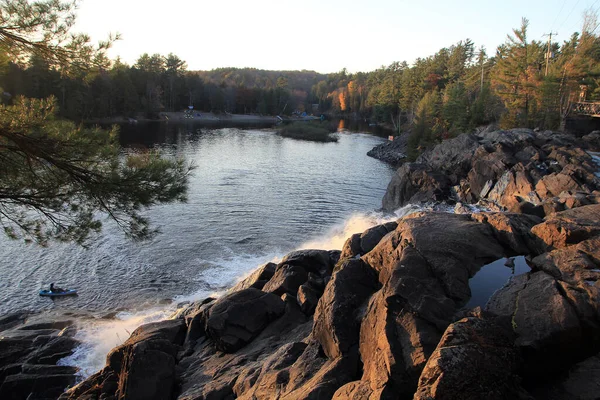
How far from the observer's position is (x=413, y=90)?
271ft

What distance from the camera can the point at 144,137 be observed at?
6228cm

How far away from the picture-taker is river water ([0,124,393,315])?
Result: 17.6m

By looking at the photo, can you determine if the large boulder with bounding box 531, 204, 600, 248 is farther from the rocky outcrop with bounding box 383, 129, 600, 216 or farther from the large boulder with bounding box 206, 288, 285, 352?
Result: the large boulder with bounding box 206, 288, 285, 352

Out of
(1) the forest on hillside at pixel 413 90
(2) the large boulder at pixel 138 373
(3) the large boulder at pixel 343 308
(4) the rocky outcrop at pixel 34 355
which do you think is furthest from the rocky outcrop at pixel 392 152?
(2) the large boulder at pixel 138 373

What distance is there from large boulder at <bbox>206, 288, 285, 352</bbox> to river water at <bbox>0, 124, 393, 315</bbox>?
455cm

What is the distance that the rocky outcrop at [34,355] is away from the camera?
11.2m

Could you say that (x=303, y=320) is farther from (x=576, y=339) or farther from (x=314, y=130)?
(x=314, y=130)

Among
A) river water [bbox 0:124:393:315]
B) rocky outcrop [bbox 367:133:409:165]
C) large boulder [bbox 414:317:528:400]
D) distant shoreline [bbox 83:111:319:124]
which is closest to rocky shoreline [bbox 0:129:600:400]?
large boulder [bbox 414:317:528:400]

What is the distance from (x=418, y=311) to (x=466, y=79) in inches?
2879

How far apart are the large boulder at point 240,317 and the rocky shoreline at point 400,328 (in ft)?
0.10

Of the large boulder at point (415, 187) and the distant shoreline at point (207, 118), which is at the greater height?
the distant shoreline at point (207, 118)

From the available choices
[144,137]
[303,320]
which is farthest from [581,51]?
[144,137]

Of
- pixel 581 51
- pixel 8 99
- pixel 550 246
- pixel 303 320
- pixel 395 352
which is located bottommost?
pixel 303 320

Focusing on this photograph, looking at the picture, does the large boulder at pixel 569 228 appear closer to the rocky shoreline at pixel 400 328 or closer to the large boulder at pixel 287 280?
the rocky shoreline at pixel 400 328
